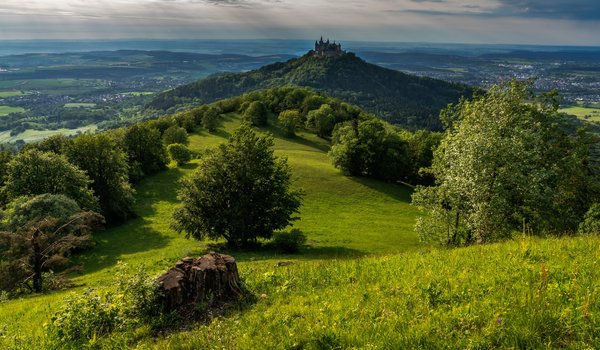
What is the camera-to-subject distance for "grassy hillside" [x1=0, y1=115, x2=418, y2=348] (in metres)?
21.7

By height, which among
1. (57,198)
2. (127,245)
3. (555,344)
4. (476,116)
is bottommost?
(127,245)

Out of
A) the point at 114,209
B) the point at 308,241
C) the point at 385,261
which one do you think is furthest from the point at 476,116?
the point at 114,209

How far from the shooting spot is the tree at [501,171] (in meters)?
24.6

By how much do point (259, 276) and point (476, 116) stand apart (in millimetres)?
23787

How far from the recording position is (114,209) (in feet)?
190

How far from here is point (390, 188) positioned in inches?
3118

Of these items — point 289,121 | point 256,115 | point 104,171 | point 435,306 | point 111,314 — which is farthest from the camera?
point 256,115

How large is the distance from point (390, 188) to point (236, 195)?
48469 millimetres

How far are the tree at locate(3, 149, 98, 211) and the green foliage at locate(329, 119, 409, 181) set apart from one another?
5186cm

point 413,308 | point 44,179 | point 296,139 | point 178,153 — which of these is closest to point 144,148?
point 178,153

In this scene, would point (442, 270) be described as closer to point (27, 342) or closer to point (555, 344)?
point (555, 344)

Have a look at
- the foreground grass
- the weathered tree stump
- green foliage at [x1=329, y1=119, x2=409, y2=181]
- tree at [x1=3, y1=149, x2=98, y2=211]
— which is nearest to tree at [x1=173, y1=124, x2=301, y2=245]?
tree at [x1=3, y1=149, x2=98, y2=211]

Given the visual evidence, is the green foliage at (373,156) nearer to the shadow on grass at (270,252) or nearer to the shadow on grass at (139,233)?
the shadow on grass at (139,233)

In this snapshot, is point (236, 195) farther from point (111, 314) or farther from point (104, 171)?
point (104, 171)
